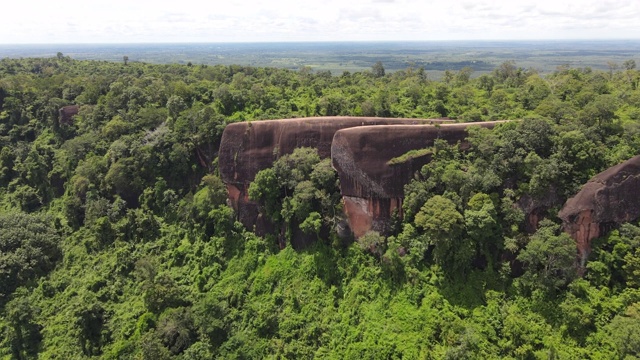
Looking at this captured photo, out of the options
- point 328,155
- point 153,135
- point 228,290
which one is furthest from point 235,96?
point 228,290

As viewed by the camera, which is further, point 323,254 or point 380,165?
point 323,254

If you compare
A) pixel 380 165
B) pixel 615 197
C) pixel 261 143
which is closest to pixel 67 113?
pixel 261 143

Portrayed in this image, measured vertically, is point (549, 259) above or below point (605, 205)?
below

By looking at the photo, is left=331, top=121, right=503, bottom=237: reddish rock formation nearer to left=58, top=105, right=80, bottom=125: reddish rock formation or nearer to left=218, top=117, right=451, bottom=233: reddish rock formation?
left=218, top=117, right=451, bottom=233: reddish rock formation

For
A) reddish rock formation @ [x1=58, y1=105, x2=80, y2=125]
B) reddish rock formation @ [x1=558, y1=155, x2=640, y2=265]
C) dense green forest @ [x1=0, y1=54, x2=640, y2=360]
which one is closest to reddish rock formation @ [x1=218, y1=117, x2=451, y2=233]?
dense green forest @ [x1=0, y1=54, x2=640, y2=360]

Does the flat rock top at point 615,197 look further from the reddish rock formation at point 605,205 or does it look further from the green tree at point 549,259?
the green tree at point 549,259

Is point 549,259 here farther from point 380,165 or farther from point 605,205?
point 380,165

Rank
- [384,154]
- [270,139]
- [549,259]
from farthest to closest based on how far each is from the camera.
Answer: [270,139] < [384,154] < [549,259]
